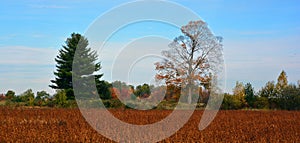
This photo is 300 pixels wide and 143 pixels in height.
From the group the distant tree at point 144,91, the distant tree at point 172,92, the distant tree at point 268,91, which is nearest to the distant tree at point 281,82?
the distant tree at point 268,91

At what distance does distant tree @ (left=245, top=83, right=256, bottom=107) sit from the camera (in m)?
35.2

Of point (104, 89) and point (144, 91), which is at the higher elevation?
point (104, 89)

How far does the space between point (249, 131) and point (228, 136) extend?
215 centimetres

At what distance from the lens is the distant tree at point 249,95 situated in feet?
115

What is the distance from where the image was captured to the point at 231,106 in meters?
34.2

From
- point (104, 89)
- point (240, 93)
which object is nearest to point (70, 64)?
point (104, 89)

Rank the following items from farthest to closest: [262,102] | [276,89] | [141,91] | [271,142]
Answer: [276,89], [262,102], [141,91], [271,142]

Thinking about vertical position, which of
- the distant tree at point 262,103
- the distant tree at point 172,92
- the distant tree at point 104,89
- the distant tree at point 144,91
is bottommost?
the distant tree at point 262,103

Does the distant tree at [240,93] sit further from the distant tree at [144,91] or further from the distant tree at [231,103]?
the distant tree at [144,91]

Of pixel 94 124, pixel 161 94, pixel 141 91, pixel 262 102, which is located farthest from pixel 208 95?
pixel 94 124

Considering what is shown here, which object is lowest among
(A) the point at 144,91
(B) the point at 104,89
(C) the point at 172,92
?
(A) the point at 144,91

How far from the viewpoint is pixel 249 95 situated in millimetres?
37062

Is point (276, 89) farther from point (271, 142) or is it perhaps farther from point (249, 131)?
point (271, 142)

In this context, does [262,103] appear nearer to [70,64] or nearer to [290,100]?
[290,100]
